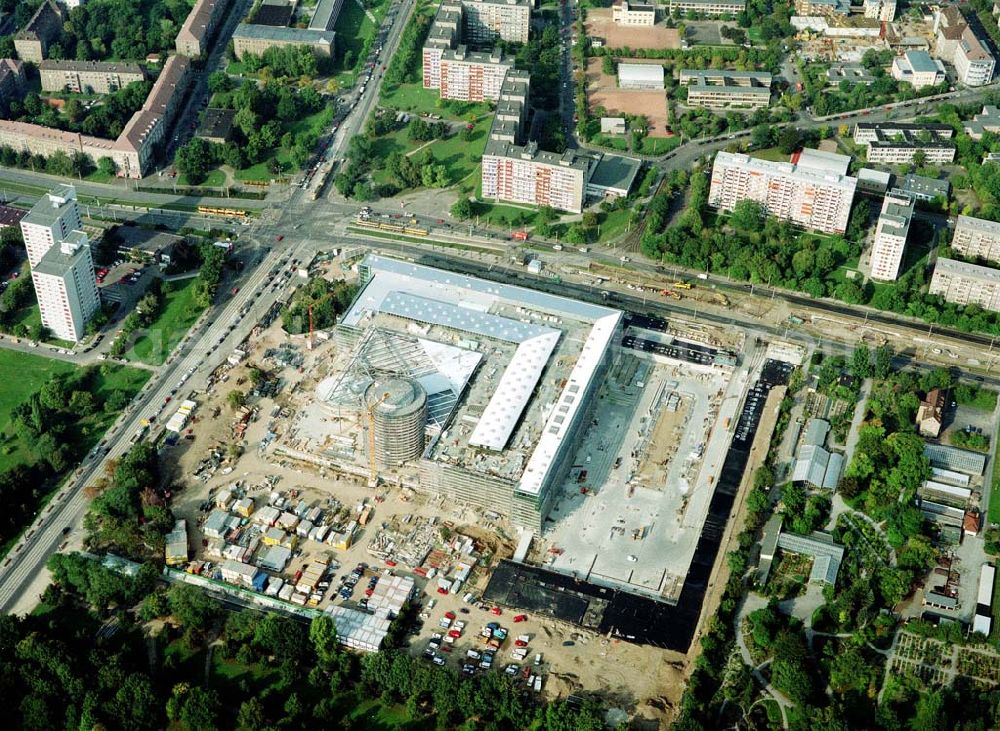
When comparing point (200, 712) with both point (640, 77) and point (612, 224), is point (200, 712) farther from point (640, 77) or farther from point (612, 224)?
point (640, 77)

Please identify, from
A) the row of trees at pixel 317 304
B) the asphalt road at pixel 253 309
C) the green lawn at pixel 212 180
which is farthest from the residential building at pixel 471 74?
the row of trees at pixel 317 304

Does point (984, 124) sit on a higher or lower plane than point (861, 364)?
higher

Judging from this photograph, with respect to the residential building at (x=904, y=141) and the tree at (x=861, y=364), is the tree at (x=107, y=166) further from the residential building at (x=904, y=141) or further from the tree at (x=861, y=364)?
the residential building at (x=904, y=141)

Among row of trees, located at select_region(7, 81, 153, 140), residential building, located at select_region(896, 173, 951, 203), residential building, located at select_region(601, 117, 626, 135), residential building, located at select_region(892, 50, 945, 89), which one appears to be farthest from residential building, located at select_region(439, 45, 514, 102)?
residential building, located at select_region(892, 50, 945, 89)

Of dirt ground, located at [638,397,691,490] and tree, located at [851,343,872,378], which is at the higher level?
tree, located at [851,343,872,378]

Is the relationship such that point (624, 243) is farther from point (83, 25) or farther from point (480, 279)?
point (83, 25)

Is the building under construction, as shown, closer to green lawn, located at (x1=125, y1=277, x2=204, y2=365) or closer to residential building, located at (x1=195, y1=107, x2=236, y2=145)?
green lawn, located at (x1=125, y1=277, x2=204, y2=365)

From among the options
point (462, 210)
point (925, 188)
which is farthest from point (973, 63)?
point (462, 210)
